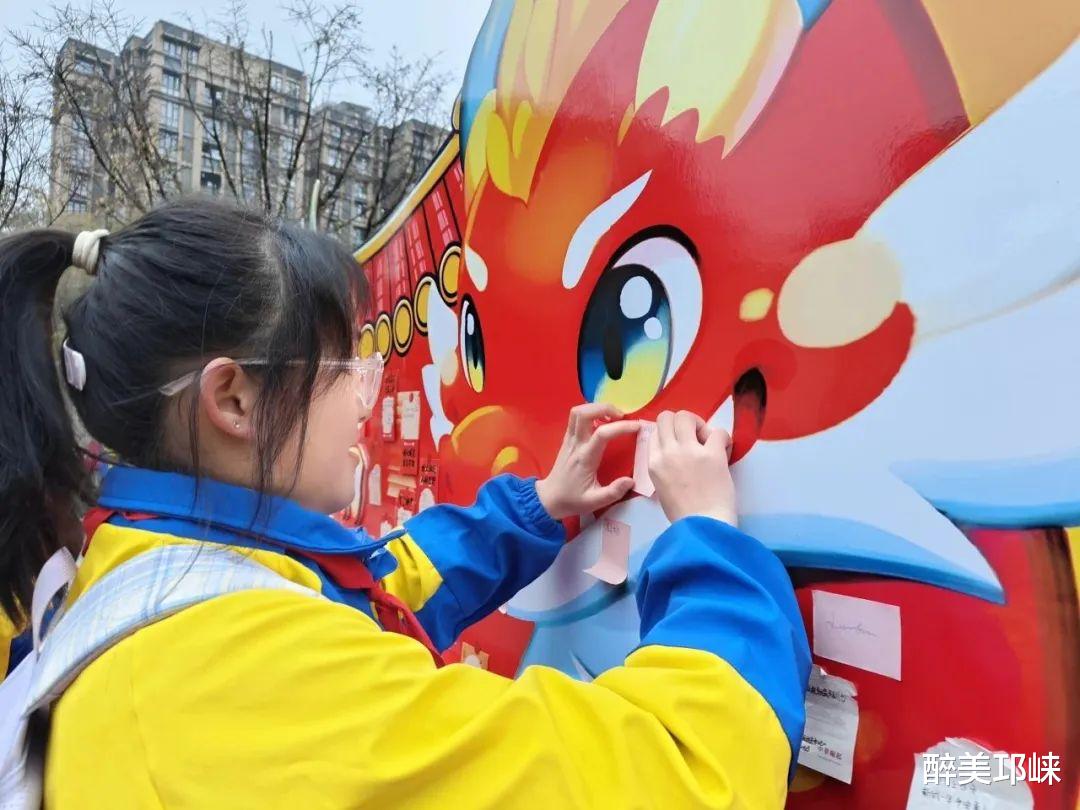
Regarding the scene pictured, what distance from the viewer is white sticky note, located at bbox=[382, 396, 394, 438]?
254 centimetres

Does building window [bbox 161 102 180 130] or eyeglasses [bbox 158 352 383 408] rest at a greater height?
building window [bbox 161 102 180 130]

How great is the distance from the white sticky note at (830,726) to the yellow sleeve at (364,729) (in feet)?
0.62

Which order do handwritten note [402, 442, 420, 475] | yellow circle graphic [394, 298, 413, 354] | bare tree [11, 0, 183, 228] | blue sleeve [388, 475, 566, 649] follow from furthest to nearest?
1. bare tree [11, 0, 183, 228]
2. yellow circle graphic [394, 298, 413, 354]
3. handwritten note [402, 442, 420, 475]
4. blue sleeve [388, 475, 566, 649]

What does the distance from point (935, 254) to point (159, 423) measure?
877mm

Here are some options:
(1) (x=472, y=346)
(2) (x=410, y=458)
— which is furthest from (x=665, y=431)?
(2) (x=410, y=458)

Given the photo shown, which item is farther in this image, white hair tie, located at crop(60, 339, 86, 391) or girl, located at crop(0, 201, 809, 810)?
white hair tie, located at crop(60, 339, 86, 391)

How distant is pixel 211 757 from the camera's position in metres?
0.66

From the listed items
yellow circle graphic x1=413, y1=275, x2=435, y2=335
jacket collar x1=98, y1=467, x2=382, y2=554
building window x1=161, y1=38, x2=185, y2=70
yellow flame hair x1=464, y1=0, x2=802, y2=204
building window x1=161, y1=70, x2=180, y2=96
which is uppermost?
building window x1=161, y1=38, x2=185, y2=70

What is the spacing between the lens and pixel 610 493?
126 centimetres

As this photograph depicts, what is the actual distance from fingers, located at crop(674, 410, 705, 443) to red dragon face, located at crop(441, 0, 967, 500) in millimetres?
29

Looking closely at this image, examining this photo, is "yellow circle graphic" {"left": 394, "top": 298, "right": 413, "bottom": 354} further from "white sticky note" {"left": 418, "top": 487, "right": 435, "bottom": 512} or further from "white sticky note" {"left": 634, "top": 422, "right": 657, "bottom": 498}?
"white sticky note" {"left": 634, "top": 422, "right": 657, "bottom": 498}

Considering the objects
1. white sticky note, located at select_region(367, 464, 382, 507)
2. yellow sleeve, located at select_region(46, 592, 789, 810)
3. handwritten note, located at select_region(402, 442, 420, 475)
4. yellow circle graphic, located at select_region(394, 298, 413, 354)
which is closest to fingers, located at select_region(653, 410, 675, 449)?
yellow sleeve, located at select_region(46, 592, 789, 810)

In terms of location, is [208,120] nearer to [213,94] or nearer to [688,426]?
[213,94]

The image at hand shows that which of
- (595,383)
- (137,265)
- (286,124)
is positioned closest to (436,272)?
(595,383)
